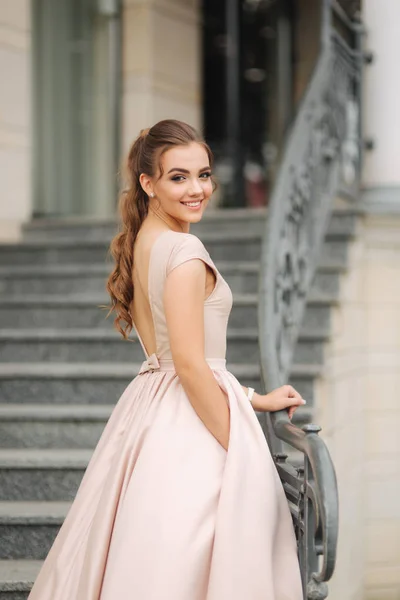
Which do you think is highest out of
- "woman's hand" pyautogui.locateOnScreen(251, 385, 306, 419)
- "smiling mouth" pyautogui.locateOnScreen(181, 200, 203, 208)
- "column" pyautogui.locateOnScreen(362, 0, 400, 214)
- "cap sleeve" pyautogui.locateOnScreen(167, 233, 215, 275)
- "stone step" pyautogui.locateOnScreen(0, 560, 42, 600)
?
"column" pyautogui.locateOnScreen(362, 0, 400, 214)

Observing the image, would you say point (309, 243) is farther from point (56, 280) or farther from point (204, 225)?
point (56, 280)

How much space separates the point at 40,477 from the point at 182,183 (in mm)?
2149

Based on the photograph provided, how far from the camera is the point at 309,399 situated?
16.5 feet

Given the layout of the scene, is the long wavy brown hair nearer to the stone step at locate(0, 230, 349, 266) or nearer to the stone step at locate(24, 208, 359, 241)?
the stone step at locate(24, 208, 359, 241)

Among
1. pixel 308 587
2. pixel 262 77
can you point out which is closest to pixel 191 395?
pixel 308 587

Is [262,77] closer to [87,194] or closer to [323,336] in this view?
[87,194]

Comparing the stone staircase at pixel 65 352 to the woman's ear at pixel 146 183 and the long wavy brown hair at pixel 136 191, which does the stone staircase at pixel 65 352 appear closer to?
the long wavy brown hair at pixel 136 191

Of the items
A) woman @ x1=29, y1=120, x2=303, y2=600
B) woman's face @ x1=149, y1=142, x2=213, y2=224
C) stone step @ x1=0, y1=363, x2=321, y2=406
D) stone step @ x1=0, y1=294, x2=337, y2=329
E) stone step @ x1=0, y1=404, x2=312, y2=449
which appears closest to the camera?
woman @ x1=29, y1=120, x2=303, y2=600

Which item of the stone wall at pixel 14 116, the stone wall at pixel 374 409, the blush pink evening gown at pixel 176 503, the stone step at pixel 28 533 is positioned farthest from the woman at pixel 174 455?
the stone wall at pixel 14 116

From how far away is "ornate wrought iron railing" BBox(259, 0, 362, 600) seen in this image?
2701 millimetres

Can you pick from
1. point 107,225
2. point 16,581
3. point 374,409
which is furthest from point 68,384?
point 374,409

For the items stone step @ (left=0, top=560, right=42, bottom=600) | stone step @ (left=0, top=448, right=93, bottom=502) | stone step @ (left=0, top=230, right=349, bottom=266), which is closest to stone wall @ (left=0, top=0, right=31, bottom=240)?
stone step @ (left=0, top=230, right=349, bottom=266)

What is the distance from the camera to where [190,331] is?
2.68 m

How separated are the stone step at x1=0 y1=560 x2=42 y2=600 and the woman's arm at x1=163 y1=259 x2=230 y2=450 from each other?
1.52 m
